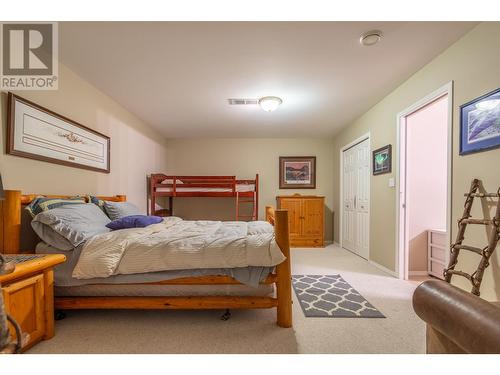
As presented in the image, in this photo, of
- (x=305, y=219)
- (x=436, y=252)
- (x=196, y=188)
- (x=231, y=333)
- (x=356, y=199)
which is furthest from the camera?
(x=305, y=219)

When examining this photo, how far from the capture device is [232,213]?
521 centimetres

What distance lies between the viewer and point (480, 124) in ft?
5.77

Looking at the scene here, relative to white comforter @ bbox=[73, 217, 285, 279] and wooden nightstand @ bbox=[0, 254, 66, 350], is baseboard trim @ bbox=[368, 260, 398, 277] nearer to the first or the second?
white comforter @ bbox=[73, 217, 285, 279]

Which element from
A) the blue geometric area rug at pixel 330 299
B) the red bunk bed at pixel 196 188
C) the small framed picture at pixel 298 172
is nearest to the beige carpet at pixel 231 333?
the blue geometric area rug at pixel 330 299

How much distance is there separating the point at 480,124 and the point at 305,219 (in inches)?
128

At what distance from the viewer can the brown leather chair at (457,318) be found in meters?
0.68

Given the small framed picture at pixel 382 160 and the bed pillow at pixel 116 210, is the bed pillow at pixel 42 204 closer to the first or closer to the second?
the bed pillow at pixel 116 210

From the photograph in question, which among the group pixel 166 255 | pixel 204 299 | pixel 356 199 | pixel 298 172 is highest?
pixel 298 172

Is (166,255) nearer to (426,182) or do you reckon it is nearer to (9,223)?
(9,223)

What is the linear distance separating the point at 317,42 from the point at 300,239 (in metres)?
3.57

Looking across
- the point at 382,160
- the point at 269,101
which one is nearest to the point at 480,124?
the point at 382,160

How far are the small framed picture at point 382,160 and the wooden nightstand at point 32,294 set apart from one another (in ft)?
11.2
